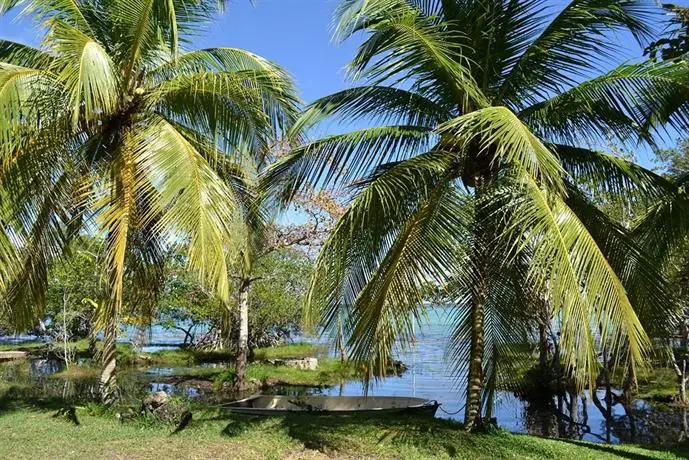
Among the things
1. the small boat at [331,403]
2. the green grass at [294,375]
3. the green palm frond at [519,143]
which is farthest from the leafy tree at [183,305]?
the green palm frond at [519,143]

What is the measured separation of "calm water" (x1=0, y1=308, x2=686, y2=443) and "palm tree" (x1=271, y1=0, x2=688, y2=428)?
4278 mm

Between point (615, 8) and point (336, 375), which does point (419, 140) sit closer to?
point (615, 8)

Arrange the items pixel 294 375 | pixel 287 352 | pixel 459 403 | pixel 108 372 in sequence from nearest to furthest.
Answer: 1. pixel 108 372
2. pixel 459 403
3. pixel 294 375
4. pixel 287 352

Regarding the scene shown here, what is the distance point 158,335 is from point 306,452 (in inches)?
1612

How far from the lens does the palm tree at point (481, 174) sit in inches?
233

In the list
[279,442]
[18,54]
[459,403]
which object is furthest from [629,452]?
[18,54]

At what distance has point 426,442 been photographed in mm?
8266

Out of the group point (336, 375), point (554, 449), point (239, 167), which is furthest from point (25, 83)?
point (336, 375)

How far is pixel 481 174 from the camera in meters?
7.91

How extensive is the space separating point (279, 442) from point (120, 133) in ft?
17.5

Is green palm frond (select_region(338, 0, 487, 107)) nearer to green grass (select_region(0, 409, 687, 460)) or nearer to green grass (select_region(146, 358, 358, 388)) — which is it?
green grass (select_region(0, 409, 687, 460))

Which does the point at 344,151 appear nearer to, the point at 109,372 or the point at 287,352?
the point at 109,372

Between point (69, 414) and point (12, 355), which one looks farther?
point (12, 355)

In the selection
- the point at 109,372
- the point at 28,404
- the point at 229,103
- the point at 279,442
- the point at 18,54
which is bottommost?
the point at 279,442
